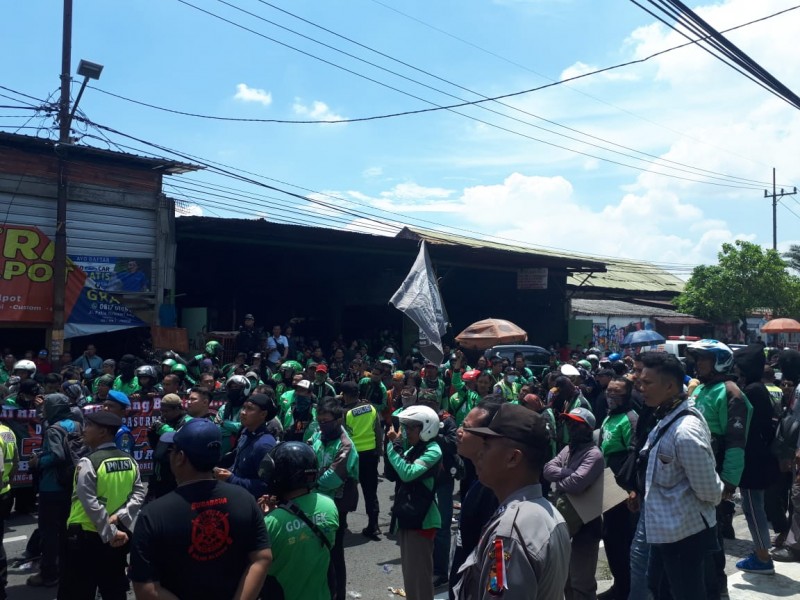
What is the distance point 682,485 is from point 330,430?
9.76 ft

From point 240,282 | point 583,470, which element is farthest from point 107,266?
point 583,470

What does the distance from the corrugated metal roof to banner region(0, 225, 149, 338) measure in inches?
916

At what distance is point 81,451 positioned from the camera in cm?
623

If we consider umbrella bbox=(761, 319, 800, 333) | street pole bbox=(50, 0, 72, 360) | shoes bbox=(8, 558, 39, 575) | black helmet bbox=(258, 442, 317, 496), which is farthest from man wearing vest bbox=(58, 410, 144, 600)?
umbrella bbox=(761, 319, 800, 333)

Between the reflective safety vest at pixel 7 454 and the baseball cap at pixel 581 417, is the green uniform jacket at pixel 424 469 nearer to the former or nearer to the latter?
the baseball cap at pixel 581 417

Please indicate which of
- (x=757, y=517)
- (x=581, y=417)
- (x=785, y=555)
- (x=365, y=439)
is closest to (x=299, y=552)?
(x=581, y=417)

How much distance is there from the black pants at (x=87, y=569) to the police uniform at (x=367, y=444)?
3883 mm

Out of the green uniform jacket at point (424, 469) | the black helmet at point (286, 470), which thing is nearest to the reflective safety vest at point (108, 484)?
the black helmet at point (286, 470)

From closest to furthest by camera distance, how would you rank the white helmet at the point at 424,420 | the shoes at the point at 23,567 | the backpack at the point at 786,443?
the white helmet at the point at 424,420 → the backpack at the point at 786,443 → the shoes at the point at 23,567

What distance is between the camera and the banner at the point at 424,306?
1021 centimetres

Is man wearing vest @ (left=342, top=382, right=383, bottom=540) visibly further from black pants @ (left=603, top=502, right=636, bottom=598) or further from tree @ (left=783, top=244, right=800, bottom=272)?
tree @ (left=783, top=244, right=800, bottom=272)

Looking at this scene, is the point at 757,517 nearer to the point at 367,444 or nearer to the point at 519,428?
the point at 367,444

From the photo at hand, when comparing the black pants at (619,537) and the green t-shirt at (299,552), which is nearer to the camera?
the green t-shirt at (299,552)

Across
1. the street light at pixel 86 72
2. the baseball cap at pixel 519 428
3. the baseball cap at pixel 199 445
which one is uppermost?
the street light at pixel 86 72
